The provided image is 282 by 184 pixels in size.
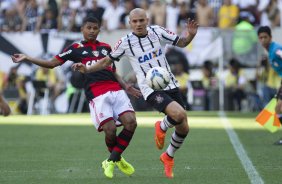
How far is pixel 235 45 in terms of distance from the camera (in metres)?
29.3

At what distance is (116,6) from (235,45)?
449cm

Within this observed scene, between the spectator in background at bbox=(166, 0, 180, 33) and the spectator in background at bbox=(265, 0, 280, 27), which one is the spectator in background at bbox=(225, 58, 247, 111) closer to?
the spectator in background at bbox=(265, 0, 280, 27)

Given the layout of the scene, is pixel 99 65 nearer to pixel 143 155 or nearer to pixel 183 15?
pixel 143 155

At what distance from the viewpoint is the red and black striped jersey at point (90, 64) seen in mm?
11578

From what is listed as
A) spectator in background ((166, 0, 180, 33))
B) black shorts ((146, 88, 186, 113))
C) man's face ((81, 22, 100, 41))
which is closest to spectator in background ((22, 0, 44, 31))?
spectator in background ((166, 0, 180, 33))

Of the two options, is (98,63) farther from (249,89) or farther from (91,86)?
(249,89)

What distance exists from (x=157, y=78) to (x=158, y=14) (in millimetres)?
18460

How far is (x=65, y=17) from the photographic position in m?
30.2

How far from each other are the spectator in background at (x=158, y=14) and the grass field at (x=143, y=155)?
6.94 m

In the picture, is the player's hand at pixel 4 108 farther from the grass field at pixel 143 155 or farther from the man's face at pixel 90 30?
the man's face at pixel 90 30

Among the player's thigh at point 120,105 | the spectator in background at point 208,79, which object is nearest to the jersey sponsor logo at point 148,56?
the player's thigh at point 120,105

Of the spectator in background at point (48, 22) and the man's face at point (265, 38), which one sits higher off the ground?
the man's face at point (265, 38)

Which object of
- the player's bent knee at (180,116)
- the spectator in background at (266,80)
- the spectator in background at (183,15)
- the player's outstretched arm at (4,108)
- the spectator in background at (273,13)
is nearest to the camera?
the player's outstretched arm at (4,108)

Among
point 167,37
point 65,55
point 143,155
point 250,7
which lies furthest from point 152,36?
point 250,7
